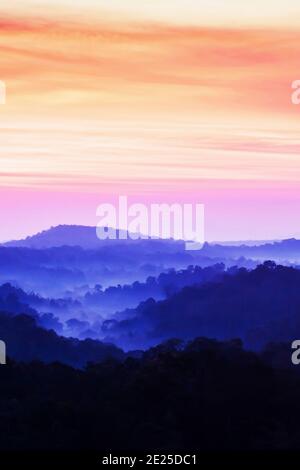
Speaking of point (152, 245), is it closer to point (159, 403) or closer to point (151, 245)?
point (151, 245)

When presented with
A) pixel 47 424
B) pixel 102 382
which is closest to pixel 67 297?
pixel 102 382

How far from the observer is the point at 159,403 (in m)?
10.2

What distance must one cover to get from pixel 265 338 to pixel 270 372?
2.67ft

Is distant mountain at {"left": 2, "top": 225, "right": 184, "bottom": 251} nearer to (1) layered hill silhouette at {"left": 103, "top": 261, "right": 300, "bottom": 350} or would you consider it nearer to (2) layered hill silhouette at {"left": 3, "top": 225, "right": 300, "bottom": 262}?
(2) layered hill silhouette at {"left": 3, "top": 225, "right": 300, "bottom": 262}

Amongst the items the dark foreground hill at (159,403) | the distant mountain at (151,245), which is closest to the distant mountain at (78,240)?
the distant mountain at (151,245)

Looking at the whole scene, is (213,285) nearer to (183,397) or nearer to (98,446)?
(183,397)

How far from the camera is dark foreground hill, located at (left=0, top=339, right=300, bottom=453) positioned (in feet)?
31.6

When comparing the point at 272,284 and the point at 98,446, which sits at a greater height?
the point at 272,284

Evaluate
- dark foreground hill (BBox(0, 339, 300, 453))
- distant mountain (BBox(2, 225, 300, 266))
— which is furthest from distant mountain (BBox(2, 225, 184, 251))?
dark foreground hill (BBox(0, 339, 300, 453))

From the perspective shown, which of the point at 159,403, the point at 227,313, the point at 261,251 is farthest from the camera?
the point at 227,313

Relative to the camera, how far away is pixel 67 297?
1185 cm

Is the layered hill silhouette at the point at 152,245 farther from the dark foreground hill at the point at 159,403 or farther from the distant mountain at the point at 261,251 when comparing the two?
the dark foreground hill at the point at 159,403

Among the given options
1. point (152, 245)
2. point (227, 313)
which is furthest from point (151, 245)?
point (227, 313)

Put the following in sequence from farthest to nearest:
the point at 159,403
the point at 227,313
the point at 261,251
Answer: the point at 227,313
the point at 261,251
the point at 159,403
